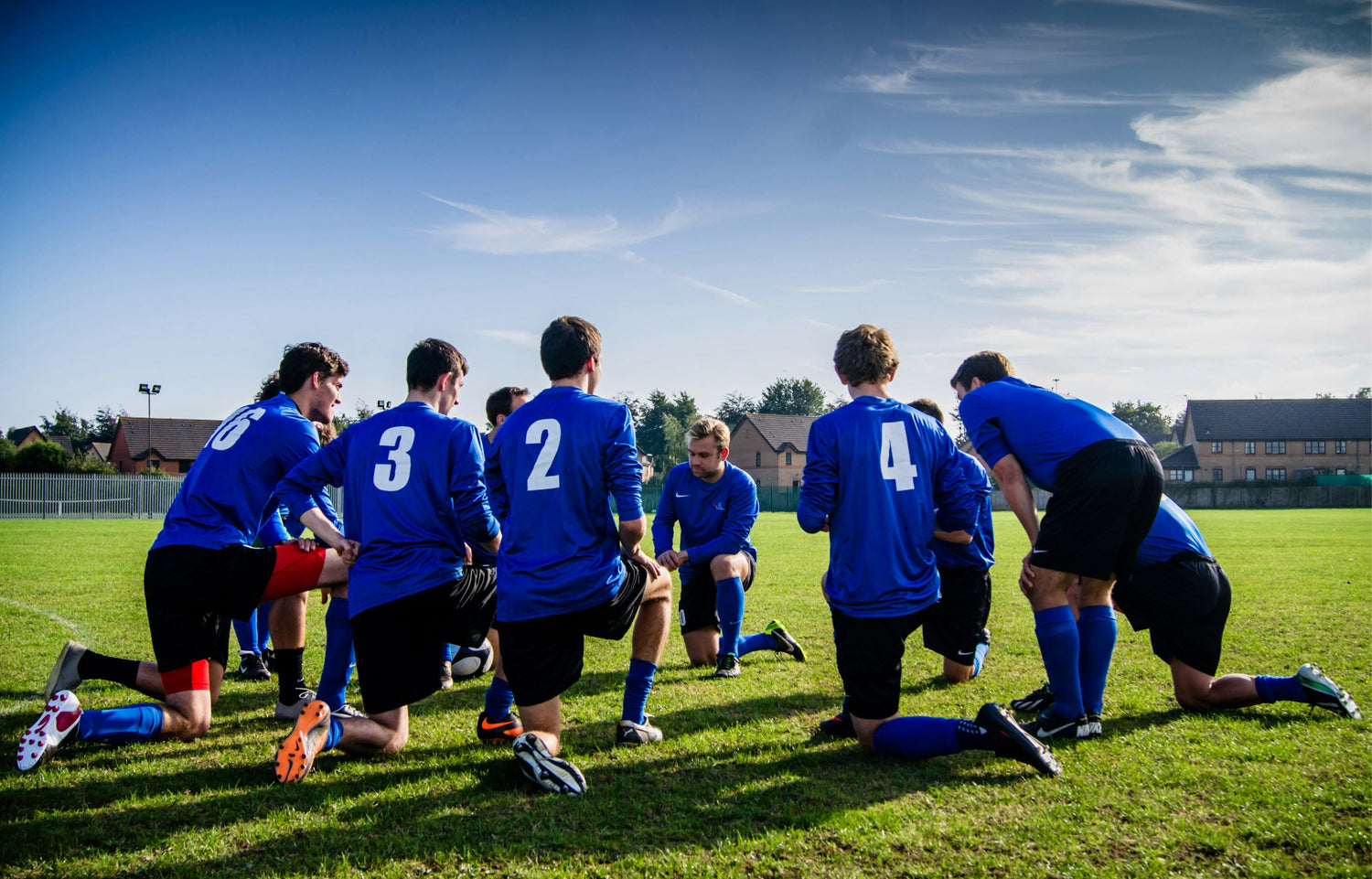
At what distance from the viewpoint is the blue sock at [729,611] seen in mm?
6359

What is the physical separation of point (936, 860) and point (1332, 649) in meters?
5.89

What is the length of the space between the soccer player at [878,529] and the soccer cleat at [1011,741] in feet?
0.54

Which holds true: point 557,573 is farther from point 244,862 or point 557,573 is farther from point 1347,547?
point 1347,547

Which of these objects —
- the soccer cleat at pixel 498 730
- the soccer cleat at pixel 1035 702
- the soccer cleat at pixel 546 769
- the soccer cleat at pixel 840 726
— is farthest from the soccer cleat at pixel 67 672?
the soccer cleat at pixel 1035 702

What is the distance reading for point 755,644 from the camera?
6805mm

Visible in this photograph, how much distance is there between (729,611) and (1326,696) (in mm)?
3780

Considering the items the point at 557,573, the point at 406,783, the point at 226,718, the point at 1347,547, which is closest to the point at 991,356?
the point at 557,573

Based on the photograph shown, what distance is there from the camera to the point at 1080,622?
462cm

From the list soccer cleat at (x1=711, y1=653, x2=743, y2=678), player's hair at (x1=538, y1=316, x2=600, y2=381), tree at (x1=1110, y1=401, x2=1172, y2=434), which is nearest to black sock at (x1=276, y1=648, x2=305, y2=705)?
player's hair at (x1=538, y1=316, x2=600, y2=381)

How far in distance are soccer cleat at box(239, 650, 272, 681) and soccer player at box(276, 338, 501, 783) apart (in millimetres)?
2545

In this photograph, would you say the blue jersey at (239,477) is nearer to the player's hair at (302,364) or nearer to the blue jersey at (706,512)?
the player's hair at (302,364)

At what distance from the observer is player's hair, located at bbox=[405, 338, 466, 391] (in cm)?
450

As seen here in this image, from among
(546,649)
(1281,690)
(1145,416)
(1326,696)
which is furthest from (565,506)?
(1145,416)

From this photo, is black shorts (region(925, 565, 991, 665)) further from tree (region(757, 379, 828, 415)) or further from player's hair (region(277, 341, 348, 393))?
tree (region(757, 379, 828, 415))
